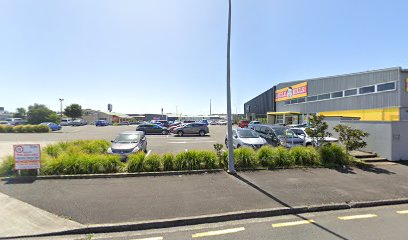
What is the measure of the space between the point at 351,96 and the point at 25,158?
28913mm

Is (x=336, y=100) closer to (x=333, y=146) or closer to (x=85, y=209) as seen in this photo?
(x=333, y=146)

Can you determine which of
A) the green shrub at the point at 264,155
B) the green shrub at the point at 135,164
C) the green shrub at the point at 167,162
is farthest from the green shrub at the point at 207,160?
the green shrub at the point at 135,164

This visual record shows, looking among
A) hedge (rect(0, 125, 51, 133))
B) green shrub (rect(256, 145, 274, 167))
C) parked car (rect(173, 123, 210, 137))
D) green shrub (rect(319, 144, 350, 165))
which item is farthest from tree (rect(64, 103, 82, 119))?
green shrub (rect(319, 144, 350, 165))

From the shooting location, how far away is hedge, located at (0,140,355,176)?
855 cm

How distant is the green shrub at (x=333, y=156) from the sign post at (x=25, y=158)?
11315mm

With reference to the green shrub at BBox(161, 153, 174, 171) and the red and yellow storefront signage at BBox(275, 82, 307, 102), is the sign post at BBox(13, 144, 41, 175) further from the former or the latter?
the red and yellow storefront signage at BBox(275, 82, 307, 102)

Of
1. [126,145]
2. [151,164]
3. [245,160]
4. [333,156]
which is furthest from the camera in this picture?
[126,145]

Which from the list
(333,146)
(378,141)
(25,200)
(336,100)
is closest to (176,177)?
(25,200)

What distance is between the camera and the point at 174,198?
612 cm

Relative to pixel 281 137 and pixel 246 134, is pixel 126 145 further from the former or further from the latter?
pixel 281 137

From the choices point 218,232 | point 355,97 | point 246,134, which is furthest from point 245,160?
point 355,97

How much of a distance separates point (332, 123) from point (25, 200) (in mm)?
16874

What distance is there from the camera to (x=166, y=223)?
189 inches

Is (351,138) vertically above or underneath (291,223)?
above
